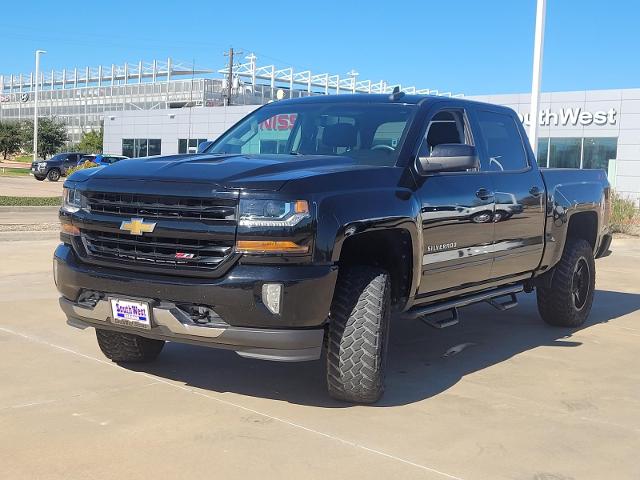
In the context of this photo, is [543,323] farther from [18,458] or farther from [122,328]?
[18,458]

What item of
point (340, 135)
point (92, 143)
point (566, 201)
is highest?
point (92, 143)

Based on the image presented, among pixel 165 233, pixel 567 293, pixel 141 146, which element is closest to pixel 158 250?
pixel 165 233

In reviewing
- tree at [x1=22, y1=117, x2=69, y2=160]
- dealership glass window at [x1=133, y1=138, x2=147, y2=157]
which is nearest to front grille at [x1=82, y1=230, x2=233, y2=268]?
dealership glass window at [x1=133, y1=138, x2=147, y2=157]

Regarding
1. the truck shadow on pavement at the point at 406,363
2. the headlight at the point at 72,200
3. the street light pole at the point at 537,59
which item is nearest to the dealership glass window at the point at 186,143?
the street light pole at the point at 537,59

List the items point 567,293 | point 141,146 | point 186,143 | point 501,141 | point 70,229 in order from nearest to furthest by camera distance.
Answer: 1. point 70,229
2. point 501,141
3. point 567,293
4. point 186,143
5. point 141,146

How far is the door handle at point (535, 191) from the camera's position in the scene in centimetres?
684

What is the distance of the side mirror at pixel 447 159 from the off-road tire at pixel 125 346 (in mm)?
2287

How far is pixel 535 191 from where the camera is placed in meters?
6.90

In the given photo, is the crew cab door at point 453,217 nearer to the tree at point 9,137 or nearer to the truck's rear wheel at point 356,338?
the truck's rear wheel at point 356,338

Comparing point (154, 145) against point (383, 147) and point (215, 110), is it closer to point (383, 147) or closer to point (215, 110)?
point (215, 110)

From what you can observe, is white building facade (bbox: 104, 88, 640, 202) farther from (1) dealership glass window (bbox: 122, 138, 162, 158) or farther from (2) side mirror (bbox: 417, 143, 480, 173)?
(1) dealership glass window (bbox: 122, 138, 162, 158)

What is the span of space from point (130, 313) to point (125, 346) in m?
1.00

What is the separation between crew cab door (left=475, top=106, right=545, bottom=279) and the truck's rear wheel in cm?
177

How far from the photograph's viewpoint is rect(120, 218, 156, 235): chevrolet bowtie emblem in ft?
15.2
